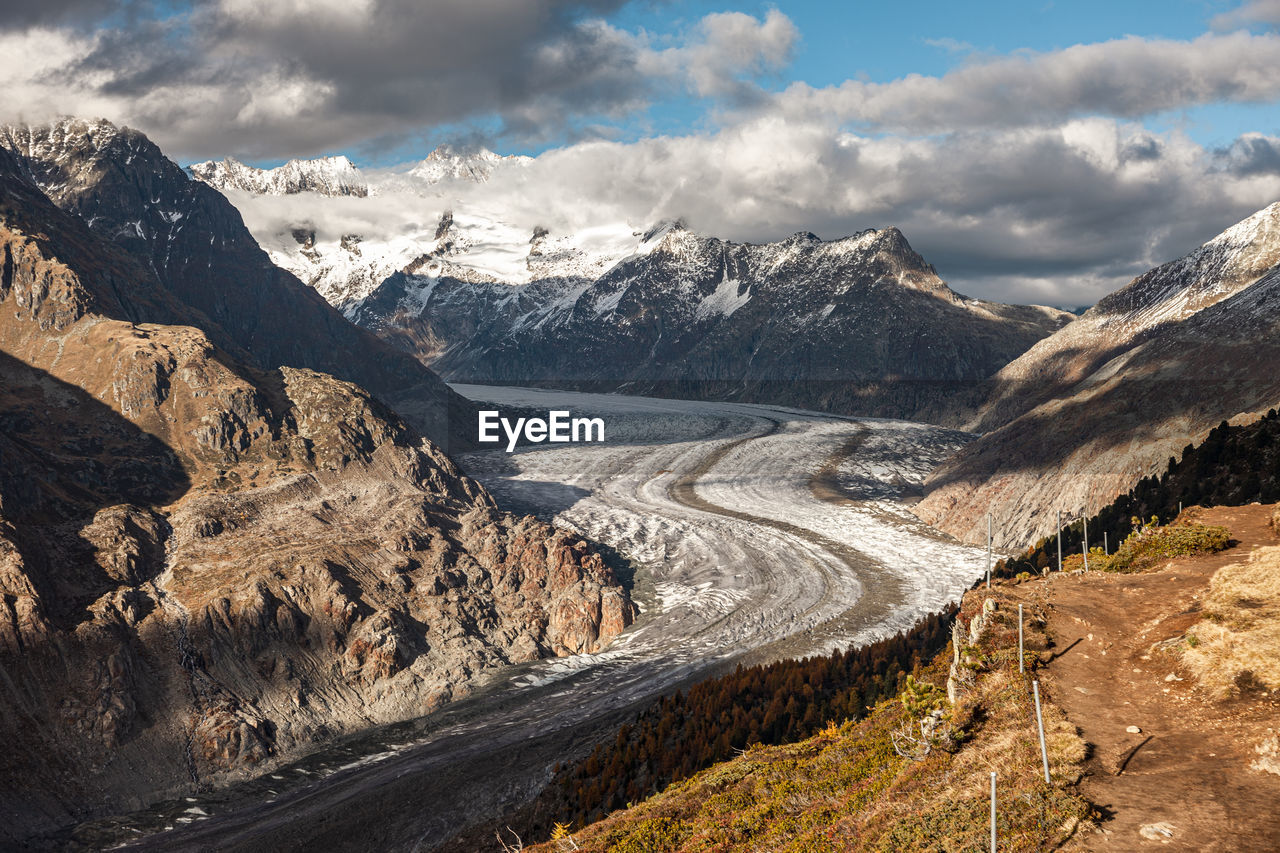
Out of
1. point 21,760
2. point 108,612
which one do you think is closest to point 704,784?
point 21,760

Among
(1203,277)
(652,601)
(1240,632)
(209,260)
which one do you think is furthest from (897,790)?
(1203,277)

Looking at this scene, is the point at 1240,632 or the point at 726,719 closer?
the point at 1240,632

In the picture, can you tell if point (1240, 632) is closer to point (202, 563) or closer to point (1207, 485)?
point (1207, 485)

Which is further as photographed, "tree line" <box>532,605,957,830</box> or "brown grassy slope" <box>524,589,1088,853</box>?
"tree line" <box>532,605,957,830</box>

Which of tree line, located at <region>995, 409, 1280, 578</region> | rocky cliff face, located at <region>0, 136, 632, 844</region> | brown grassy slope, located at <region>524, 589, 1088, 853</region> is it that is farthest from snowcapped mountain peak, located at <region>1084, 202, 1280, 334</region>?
brown grassy slope, located at <region>524, 589, 1088, 853</region>

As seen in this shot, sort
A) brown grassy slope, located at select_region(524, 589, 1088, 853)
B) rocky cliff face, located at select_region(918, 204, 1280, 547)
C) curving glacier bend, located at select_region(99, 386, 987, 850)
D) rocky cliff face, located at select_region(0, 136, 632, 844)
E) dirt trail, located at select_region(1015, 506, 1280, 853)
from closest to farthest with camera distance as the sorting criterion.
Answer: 1. dirt trail, located at select_region(1015, 506, 1280, 853)
2. brown grassy slope, located at select_region(524, 589, 1088, 853)
3. curving glacier bend, located at select_region(99, 386, 987, 850)
4. rocky cliff face, located at select_region(0, 136, 632, 844)
5. rocky cliff face, located at select_region(918, 204, 1280, 547)

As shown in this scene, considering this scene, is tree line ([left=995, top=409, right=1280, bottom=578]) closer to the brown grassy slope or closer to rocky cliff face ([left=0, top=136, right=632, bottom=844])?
the brown grassy slope

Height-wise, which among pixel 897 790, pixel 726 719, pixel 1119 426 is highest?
pixel 1119 426
